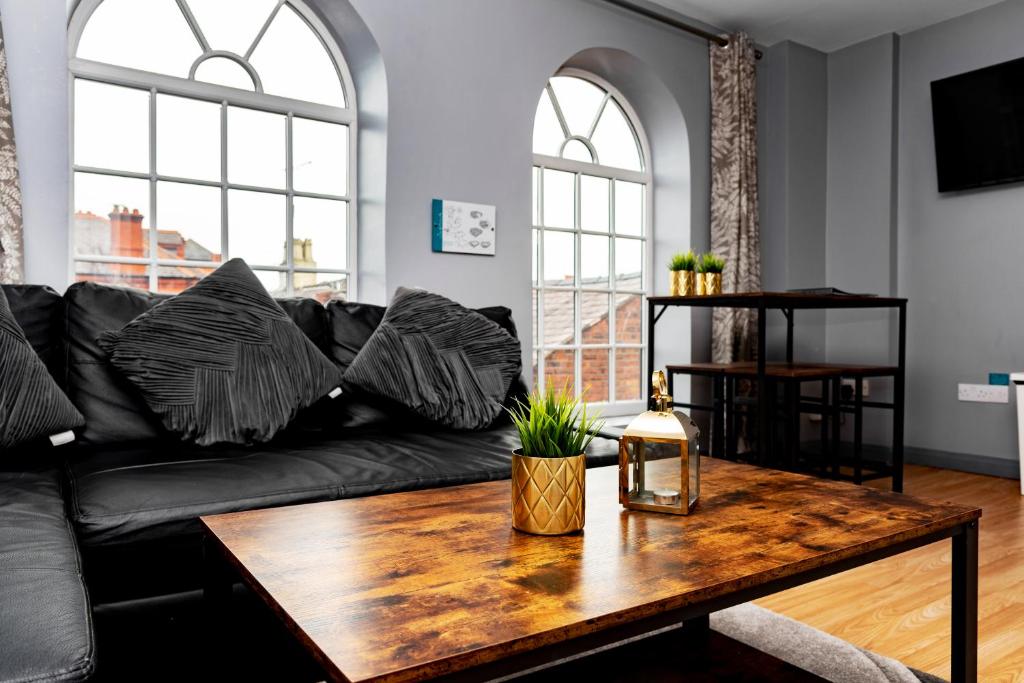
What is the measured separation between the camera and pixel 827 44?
4.27m

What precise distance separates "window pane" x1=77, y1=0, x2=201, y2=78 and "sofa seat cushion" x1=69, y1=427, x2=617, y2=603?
159 cm

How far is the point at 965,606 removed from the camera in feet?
3.75

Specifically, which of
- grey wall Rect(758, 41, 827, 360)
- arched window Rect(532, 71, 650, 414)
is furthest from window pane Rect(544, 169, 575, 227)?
grey wall Rect(758, 41, 827, 360)

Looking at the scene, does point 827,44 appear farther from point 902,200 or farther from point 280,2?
point 280,2

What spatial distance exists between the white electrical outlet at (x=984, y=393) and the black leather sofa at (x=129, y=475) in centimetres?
274

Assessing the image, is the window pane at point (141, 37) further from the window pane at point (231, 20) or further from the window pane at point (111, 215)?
→ the window pane at point (111, 215)

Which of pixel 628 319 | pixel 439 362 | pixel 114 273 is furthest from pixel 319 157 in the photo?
pixel 628 319

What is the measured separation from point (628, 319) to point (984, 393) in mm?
1857

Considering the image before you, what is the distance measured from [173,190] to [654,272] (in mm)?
2531

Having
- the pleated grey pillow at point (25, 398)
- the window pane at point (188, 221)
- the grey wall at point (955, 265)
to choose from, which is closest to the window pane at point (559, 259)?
the window pane at point (188, 221)

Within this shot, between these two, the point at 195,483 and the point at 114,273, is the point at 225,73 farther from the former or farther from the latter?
the point at 195,483

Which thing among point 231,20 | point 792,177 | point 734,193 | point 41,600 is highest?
point 231,20

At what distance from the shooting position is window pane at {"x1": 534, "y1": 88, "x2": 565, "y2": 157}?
12.1 feet

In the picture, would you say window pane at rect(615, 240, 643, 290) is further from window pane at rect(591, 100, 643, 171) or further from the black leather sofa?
the black leather sofa
